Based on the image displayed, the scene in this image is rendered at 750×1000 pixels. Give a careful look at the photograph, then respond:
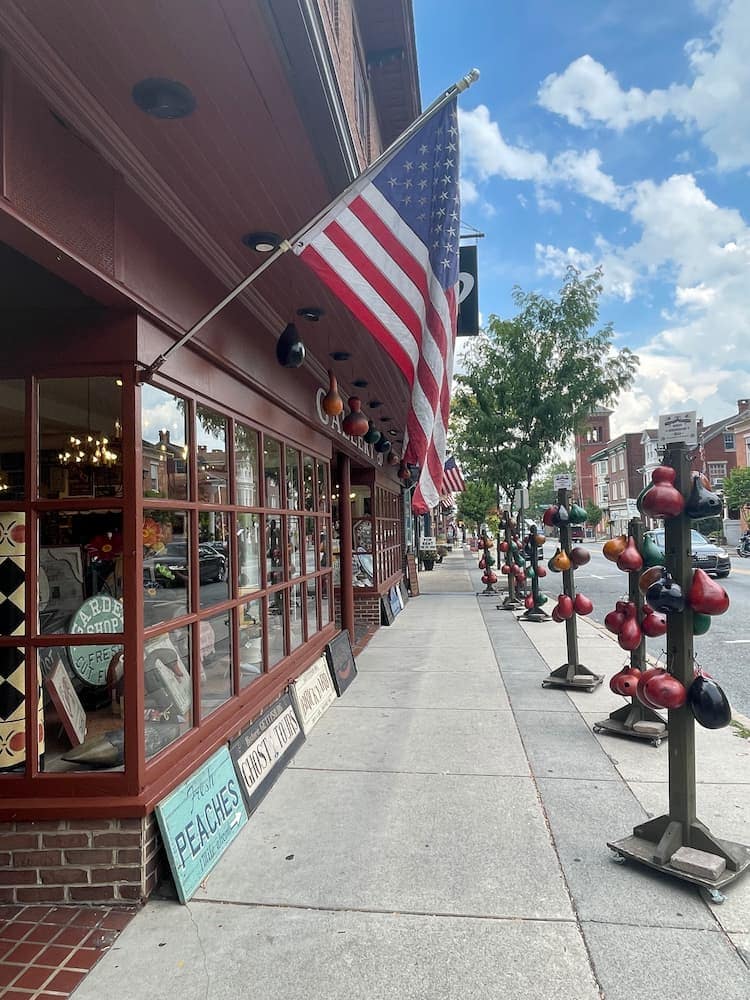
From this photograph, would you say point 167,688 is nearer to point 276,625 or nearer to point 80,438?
point 80,438

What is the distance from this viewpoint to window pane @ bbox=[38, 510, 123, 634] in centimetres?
318

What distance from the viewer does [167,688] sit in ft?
11.6

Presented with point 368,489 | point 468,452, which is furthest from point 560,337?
point 368,489

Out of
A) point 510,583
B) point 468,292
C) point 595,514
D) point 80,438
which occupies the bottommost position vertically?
point 510,583

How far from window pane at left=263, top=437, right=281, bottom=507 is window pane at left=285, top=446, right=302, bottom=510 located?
0.25m

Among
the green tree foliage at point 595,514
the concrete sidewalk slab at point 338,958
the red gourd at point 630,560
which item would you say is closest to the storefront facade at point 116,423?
the concrete sidewalk slab at point 338,958

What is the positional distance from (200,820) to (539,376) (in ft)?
40.7

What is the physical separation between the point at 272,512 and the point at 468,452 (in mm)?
11555

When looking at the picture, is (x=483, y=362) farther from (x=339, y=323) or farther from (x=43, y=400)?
(x=43, y=400)

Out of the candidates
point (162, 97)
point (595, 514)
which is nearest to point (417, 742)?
point (162, 97)

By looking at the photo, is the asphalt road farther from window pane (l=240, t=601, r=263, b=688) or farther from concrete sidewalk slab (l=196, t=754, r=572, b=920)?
window pane (l=240, t=601, r=263, b=688)

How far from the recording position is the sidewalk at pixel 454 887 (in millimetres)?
2449

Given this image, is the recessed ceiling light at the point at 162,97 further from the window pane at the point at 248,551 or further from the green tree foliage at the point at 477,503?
the green tree foliage at the point at 477,503

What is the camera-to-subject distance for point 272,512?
5.39 m
